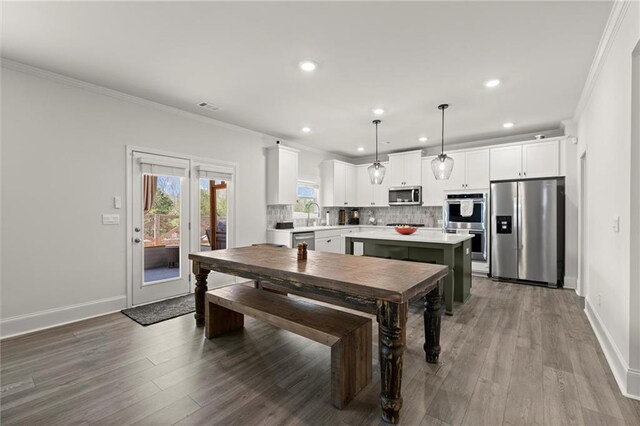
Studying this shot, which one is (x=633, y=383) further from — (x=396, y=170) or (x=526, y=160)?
(x=396, y=170)

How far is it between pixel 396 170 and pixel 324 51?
4223mm

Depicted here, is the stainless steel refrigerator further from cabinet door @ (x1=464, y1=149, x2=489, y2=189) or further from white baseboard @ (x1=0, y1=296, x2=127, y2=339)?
white baseboard @ (x1=0, y1=296, x2=127, y2=339)

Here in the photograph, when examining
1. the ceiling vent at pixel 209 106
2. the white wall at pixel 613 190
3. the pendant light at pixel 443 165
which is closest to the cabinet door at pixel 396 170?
the pendant light at pixel 443 165

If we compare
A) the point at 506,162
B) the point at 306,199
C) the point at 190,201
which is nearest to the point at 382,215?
the point at 306,199

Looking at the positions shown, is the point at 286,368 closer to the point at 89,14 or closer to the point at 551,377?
the point at 551,377

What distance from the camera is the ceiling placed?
2062 mm

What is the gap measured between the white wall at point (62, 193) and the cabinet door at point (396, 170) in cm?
451

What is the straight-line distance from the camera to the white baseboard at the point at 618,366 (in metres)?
1.86

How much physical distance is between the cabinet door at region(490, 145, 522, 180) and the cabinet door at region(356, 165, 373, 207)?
2637mm

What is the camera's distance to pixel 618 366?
6.73ft

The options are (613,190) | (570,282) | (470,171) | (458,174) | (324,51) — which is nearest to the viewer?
(613,190)

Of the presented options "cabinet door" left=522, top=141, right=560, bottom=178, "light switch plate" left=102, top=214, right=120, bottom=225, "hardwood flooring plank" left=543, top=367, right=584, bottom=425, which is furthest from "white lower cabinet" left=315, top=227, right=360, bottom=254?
"hardwood flooring plank" left=543, top=367, right=584, bottom=425

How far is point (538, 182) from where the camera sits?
4582 mm

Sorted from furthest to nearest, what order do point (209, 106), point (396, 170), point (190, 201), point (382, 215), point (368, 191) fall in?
point (382, 215) < point (368, 191) < point (396, 170) < point (190, 201) < point (209, 106)
